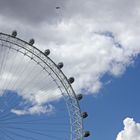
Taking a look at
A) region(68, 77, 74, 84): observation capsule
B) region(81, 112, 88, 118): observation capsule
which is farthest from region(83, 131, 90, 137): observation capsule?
region(68, 77, 74, 84): observation capsule

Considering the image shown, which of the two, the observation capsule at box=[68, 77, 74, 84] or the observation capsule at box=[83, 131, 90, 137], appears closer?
the observation capsule at box=[83, 131, 90, 137]

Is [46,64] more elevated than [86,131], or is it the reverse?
[46,64]

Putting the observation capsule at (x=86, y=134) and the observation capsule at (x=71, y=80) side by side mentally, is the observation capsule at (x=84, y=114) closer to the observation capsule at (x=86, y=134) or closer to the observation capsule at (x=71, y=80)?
the observation capsule at (x=86, y=134)

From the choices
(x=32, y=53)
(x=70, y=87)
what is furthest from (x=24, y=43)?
(x=70, y=87)

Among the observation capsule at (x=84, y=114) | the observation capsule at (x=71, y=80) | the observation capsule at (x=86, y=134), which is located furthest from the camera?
the observation capsule at (x=84, y=114)

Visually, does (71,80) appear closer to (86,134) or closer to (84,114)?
(84,114)

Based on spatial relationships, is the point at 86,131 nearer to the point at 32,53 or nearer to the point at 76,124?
the point at 76,124

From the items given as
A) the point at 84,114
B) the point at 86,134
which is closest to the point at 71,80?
the point at 84,114

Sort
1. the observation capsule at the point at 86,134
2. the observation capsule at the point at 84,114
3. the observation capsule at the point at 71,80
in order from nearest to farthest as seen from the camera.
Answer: the observation capsule at the point at 86,134 < the observation capsule at the point at 71,80 < the observation capsule at the point at 84,114

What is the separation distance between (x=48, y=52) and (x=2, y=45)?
7.78 metres

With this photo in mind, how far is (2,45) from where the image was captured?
134m

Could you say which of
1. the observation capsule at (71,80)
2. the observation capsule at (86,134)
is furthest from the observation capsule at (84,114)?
the observation capsule at (71,80)

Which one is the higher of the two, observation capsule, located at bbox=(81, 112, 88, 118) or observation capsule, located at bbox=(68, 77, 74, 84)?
observation capsule, located at bbox=(68, 77, 74, 84)

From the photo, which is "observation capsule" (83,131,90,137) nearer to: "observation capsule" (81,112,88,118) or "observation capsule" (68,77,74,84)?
"observation capsule" (81,112,88,118)
